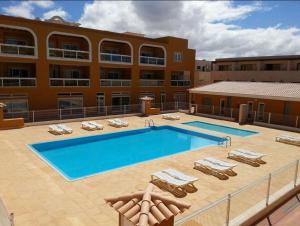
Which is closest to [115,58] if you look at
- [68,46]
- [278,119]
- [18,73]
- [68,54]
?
[68,46]

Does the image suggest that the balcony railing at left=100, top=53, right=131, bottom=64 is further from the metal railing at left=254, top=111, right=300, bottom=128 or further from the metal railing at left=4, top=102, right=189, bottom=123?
the metal railing at left=254, top=111, right=300, bottom=128

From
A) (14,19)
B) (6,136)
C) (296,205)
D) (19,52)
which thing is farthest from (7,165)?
(14,19)

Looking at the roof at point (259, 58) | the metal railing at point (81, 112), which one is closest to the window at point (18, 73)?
the metal railing at point (81, 112)

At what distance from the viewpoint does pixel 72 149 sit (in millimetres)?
18547

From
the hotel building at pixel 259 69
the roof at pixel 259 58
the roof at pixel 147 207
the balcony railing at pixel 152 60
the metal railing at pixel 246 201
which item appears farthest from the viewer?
the hotel building at pixel 259 69

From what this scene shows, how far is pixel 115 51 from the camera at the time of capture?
34.4m

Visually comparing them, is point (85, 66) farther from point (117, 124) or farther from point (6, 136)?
point (6, 136)

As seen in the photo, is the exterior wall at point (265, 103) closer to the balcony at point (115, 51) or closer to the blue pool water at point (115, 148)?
the blue pool water at point (115, 148)

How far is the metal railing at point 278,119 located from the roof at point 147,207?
74.7 feet

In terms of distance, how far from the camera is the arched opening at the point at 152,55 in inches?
1385

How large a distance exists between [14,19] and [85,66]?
8673mm

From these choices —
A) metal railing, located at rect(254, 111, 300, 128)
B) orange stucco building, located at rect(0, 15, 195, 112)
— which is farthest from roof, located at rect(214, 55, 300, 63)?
metal railing, located at rect(254, 111, 300, 128)

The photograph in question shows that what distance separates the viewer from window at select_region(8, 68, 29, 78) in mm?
26695

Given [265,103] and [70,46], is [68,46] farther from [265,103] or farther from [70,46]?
[265,103]
